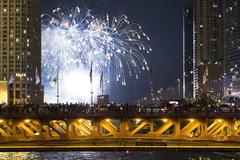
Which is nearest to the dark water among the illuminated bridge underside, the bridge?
the bridge

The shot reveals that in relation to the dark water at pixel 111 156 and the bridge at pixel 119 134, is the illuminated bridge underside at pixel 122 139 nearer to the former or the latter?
the bridge at pixel 119 134

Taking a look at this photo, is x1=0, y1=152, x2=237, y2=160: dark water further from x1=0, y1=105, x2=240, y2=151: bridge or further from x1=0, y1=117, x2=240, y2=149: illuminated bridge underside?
x1=0, y1=117, x2=240, y2=149: illuminated bridge underside

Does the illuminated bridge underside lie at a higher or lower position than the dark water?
higher

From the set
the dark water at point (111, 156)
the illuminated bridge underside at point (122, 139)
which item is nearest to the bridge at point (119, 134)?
the illuminated bridge underside at point (122, 139)

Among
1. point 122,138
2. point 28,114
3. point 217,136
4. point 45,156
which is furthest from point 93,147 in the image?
point 45,156

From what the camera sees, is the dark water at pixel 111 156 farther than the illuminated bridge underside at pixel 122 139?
Yes

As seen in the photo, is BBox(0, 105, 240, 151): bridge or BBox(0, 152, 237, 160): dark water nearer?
BBox(0, 105, 240, 151): bridge

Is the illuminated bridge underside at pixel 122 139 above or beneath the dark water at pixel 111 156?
above

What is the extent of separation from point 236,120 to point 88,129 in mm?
17153

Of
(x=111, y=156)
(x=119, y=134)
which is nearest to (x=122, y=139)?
(x=119, y=134)

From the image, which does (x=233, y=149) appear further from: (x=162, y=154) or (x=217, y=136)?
(x=162, y=154)

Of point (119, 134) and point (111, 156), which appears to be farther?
point (111, 156)

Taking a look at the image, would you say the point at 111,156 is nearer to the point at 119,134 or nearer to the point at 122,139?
the point at 119,134

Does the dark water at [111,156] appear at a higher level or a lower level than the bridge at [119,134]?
lower
